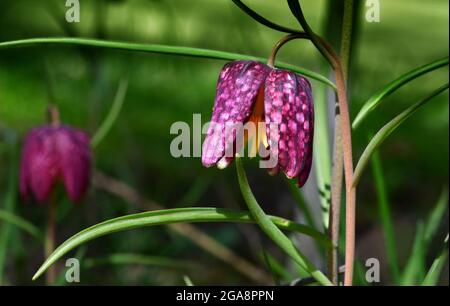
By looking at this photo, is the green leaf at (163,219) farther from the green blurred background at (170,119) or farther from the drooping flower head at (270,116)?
the green blurred background at (170,119)

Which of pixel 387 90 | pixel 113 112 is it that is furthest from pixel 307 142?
pixel 113 112

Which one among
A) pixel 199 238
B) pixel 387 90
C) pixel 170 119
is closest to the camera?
pixel 387 90

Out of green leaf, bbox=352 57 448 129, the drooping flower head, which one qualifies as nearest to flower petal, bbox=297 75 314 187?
the drooping flower head

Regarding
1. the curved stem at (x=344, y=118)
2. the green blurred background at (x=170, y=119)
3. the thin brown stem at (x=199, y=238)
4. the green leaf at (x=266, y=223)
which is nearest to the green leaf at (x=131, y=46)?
the curved stem at (x=344, y=118)

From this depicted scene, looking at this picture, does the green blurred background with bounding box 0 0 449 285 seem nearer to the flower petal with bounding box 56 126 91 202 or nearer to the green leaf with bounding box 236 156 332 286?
the flower petal with bounding box 56 126 91 202

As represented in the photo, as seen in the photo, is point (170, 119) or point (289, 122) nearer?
point (289, 122)

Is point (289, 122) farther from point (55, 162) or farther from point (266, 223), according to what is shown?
point (55, 162)
